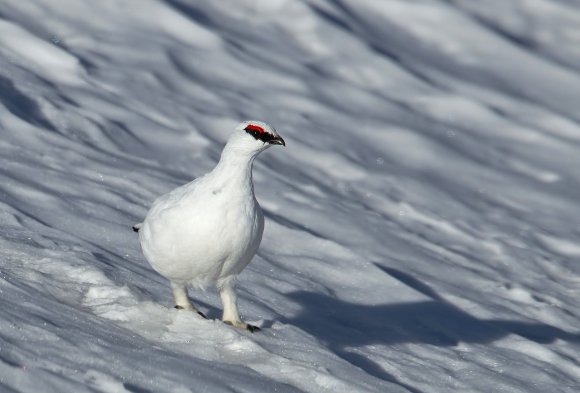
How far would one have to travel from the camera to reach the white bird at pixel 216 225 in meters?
4.17

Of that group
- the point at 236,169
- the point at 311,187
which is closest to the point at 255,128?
the point at 236,169

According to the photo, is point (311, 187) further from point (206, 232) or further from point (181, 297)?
point (206, 232)

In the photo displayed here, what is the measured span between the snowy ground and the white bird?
193 mm

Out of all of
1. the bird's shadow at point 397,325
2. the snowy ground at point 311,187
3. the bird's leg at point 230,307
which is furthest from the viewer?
the bird's shadow at point 397,325

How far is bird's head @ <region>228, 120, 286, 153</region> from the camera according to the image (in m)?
4.30

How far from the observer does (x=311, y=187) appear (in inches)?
301

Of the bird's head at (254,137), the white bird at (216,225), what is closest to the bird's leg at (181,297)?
the white bird at (216,225)

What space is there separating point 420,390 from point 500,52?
7.60m

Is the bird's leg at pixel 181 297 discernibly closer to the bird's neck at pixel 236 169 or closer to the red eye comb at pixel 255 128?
the bird's neck at pixel 236 169

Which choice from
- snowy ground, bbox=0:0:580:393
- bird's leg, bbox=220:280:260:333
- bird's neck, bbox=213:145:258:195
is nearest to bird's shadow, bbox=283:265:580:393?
snowy ground, bbox=0:0:580:393

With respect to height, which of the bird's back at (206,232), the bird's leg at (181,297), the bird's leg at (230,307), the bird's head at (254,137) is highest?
the bird's head at (254,137)

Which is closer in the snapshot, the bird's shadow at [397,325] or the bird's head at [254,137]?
the bird's head at [254,137]

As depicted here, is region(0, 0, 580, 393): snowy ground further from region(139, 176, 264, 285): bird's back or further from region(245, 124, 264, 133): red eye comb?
region(245, 124, 264, 133): red eye comb

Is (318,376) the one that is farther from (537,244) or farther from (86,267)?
(537,244)
